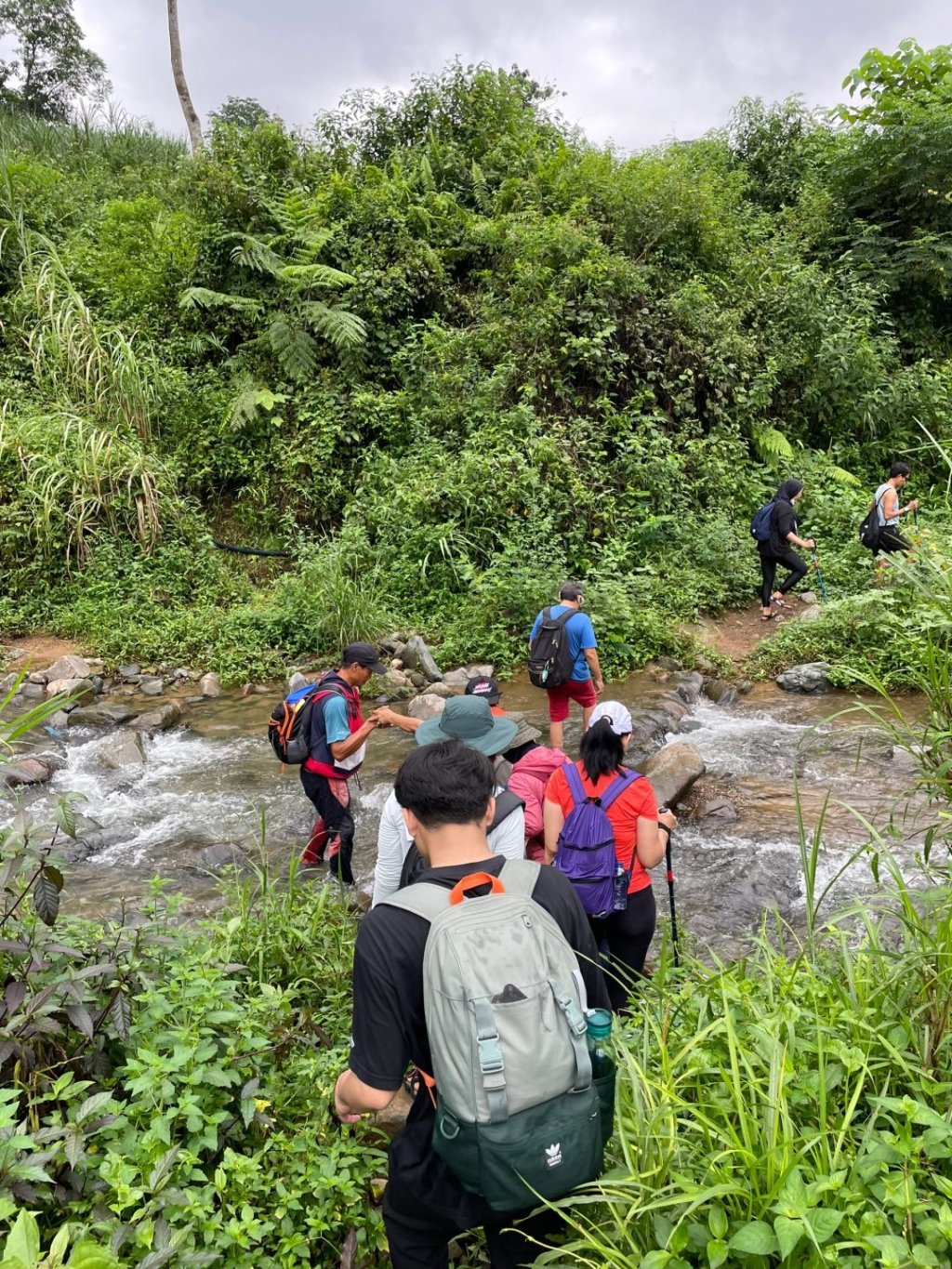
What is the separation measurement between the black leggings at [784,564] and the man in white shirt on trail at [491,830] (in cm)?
715

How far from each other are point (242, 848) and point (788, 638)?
20.5 ft

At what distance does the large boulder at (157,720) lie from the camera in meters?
7.97

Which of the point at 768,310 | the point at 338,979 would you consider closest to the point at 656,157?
the point at 768,310

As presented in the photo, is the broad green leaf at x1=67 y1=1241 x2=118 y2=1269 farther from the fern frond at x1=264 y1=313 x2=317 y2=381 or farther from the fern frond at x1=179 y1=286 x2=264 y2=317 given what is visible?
the fern frond at x1=179 y1=286 x2=264 y2=317

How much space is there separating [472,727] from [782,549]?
24.1 feet

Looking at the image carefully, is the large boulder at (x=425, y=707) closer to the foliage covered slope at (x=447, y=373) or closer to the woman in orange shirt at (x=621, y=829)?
the foliage covered slope at (x=447, y=373)

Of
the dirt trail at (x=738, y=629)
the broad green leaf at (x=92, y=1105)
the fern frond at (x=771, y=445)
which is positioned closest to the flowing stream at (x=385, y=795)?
the dirt trail at (x=738, y=629)

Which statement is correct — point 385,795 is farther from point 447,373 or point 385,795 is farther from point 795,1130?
point 447,373

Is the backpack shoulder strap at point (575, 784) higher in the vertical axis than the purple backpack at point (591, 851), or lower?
higher

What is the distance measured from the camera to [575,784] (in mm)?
3330

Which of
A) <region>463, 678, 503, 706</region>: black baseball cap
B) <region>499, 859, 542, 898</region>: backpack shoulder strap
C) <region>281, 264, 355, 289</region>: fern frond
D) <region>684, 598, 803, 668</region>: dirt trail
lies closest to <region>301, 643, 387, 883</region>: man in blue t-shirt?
<region>463, 678, 503, 706</region>: black baseball cap

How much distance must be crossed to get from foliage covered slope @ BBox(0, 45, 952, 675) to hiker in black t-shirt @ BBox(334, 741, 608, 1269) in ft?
23.0

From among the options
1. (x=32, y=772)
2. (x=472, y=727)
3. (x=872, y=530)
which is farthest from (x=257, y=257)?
(x=472, y=727)

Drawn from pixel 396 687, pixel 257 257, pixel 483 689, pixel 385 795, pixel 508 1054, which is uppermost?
pixel 257 257
